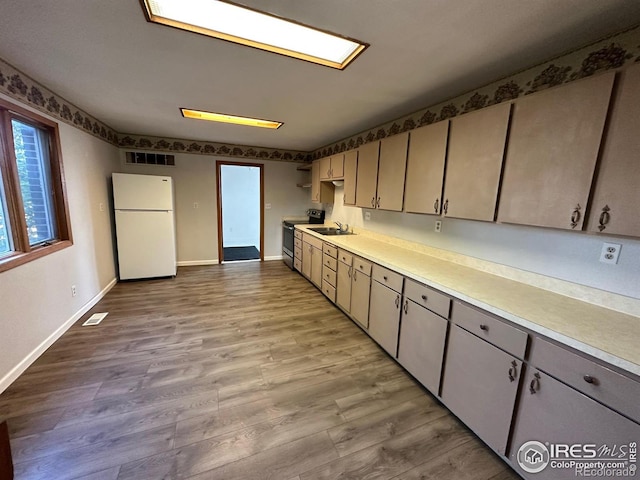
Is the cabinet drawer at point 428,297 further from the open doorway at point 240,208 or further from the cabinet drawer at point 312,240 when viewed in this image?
the open doorway at point 240,208

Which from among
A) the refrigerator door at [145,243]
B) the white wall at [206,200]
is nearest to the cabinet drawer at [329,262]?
the white wall at [206,200]

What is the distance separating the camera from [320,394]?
6.38 ft

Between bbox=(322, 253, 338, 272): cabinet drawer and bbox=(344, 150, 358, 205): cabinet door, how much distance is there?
799 millimetres

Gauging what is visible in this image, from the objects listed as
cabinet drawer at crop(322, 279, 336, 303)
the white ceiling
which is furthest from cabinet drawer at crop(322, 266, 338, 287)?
the white ceiling

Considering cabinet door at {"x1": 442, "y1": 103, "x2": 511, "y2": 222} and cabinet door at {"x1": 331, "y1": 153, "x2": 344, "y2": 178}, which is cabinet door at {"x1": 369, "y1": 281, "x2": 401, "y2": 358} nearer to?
cabinet door at {"x1": 442, "y1": 103, "x2": 511, "y2": 222}

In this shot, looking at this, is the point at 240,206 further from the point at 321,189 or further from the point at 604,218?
the point at 604,218

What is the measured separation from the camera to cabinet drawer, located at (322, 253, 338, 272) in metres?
3.33

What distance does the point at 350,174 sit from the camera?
346 cm

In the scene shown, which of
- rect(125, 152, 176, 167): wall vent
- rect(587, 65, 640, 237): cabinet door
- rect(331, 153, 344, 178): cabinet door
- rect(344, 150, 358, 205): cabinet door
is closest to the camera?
rect(587, 65, 640, 237): cabinet door

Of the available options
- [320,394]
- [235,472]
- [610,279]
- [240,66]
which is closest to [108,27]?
[240,66]

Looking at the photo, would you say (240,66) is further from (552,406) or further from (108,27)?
(552,406)

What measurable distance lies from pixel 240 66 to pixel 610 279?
2743 mm

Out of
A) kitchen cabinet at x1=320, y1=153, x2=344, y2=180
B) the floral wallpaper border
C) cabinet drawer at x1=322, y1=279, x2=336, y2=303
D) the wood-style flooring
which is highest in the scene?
the floral wallpaper border

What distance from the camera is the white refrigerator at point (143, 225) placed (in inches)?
153
